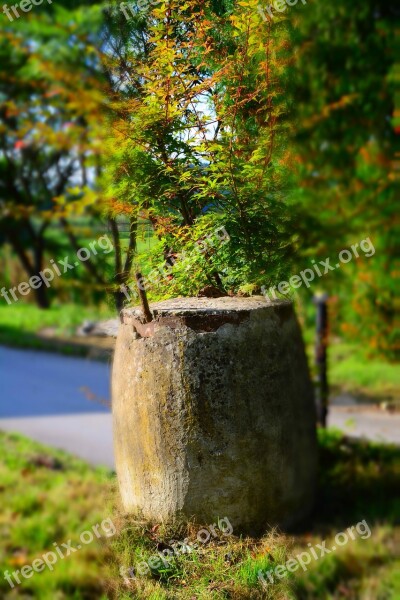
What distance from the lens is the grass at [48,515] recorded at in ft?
6.30

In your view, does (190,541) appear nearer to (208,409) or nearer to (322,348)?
(208,409)

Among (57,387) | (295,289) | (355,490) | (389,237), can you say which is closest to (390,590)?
(355,490)

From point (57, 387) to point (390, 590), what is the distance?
3.40 meters

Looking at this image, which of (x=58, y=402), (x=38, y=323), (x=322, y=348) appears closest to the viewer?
(x=322, y=348)

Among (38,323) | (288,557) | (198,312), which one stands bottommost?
(288,557)

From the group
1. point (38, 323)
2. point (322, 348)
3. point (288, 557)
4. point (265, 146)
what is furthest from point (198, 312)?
point (38, 323)

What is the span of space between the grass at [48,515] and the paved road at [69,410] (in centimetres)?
23

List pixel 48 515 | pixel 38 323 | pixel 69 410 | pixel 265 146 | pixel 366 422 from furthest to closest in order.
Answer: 1. pixel 38 323
2. pixel 69 410
3. pixel 366 422
4. pixel 48 515
5. pixel 265 146

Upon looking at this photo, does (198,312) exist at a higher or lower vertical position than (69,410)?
higher

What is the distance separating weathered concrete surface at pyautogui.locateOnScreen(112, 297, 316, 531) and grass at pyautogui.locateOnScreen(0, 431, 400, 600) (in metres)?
0.05

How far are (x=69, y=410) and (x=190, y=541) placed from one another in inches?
131

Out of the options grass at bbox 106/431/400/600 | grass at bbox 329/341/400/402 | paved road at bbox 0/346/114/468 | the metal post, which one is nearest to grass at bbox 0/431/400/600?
grass at bbox 106/431/400/600

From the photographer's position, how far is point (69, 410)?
4.23 meters

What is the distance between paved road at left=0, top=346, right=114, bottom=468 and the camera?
366 cm
